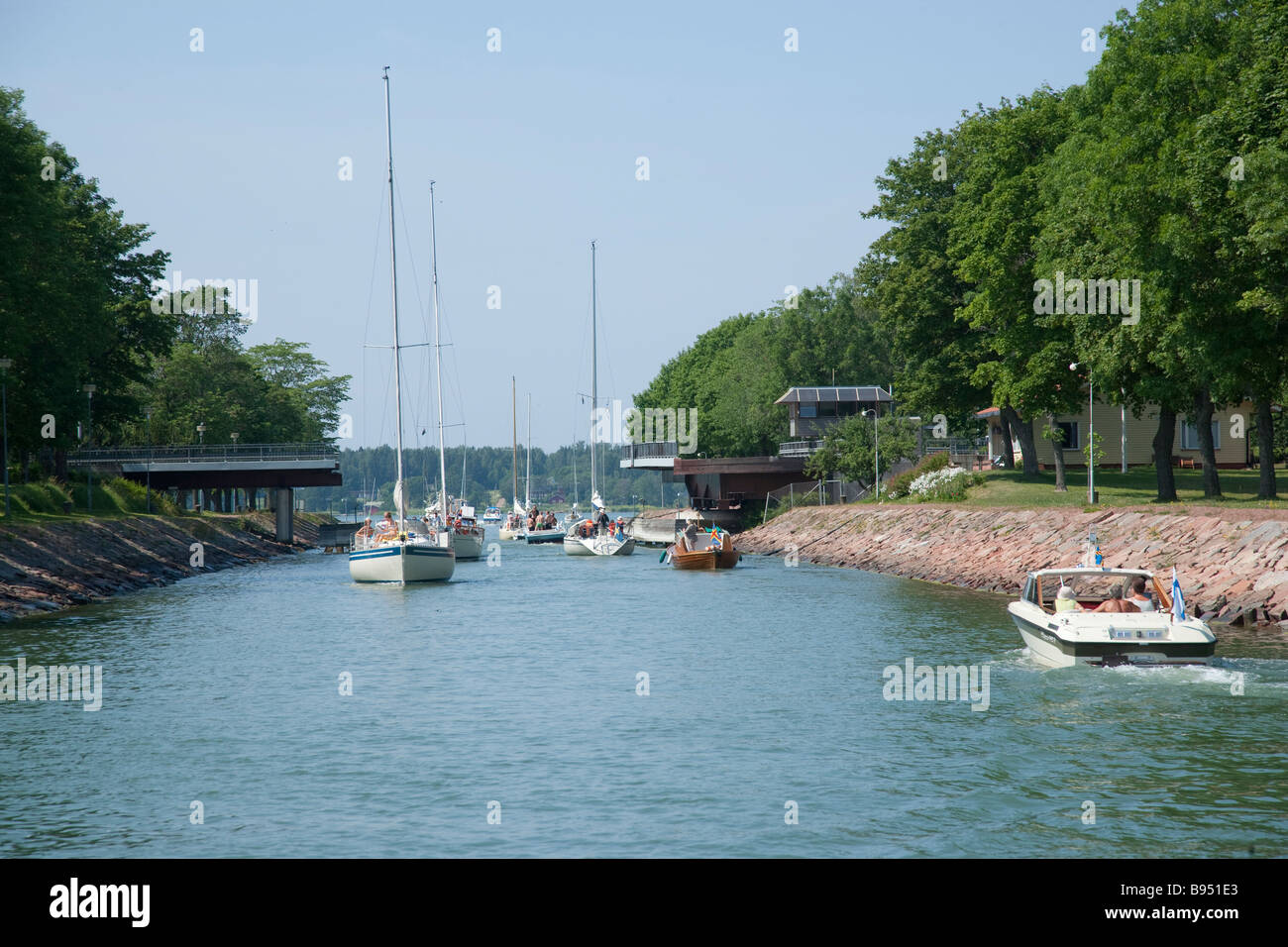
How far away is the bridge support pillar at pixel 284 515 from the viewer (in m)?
102

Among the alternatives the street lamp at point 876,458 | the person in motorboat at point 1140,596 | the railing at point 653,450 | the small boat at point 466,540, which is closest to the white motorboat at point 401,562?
the small boat at point 466,540

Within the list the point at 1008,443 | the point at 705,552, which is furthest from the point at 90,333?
the point at 1008,443

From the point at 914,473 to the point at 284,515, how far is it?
55.1 m

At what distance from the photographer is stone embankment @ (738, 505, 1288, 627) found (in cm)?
3406

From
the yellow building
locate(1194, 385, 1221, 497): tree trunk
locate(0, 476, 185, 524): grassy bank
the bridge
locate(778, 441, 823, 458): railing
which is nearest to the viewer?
locate(1194, 385, 1221, 497): tree trunk

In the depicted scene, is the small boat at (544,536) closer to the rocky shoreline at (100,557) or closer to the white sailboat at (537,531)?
the white sailboat at (537,531)

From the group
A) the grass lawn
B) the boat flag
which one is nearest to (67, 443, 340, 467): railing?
the grass lawn

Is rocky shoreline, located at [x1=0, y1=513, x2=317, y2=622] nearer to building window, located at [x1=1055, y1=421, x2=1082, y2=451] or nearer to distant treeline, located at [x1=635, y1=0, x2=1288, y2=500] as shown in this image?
distant treeline, located at [x1=635, y1=0, x2=1288, y2=500]

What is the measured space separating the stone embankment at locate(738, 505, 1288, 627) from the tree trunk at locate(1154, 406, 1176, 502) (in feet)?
12.2

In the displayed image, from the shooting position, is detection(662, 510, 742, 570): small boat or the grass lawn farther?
detection(662, 510, 742, 570): small boat

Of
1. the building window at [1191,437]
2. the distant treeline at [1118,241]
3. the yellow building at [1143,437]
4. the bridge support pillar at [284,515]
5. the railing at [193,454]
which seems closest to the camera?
the distant treeline at [1118,241]

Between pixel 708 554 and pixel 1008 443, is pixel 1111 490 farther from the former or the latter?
pixel 708 554

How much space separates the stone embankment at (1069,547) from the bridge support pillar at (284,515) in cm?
4667
